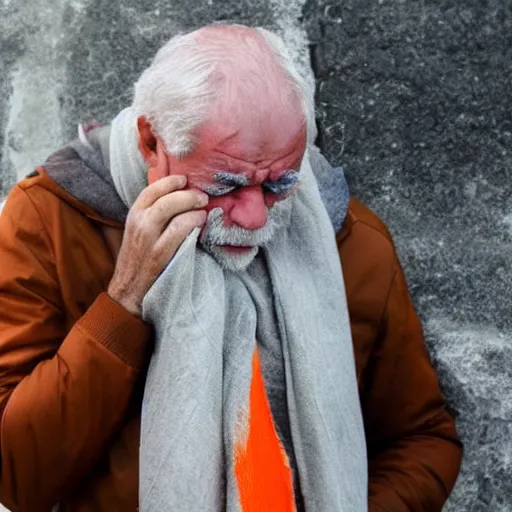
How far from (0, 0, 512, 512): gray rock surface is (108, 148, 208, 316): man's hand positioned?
823mm

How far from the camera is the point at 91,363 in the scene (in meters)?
2.39

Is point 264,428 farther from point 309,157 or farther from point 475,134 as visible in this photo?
point 475,134

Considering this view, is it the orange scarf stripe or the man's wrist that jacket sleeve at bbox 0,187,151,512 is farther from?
the orange scarf stripe

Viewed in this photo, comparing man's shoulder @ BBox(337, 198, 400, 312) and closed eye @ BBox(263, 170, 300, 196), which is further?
man's shoulder @ BBox(337, 198, 400, 312)

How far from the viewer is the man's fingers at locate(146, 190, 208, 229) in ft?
7.73

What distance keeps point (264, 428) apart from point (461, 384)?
80 centimetres

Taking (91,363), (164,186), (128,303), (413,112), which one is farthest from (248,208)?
(413,112)

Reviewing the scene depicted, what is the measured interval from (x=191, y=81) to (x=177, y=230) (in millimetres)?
286

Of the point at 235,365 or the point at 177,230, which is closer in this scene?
the point at 177,230

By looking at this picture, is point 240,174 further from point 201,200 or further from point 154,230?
point 154,230

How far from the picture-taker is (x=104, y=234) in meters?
2.57

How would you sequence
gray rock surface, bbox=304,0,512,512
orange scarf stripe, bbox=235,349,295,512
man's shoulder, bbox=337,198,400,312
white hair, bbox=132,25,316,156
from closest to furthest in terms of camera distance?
white hair, bbox=132,25,316,156 < orange scarf stripe, bbox=235,349,295,512 < man's shoulder, bbox=337,198,400,312 < gray rock surface, bbox=304,0,512,512

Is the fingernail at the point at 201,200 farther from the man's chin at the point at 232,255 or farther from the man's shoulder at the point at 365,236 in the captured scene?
the man's shoulder at the point at 365,236

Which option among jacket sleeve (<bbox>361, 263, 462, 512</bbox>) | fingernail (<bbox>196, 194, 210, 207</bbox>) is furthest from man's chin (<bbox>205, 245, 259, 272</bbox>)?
jacket sleeve (<bbox>361, 263, 462, 512</bbox>)
